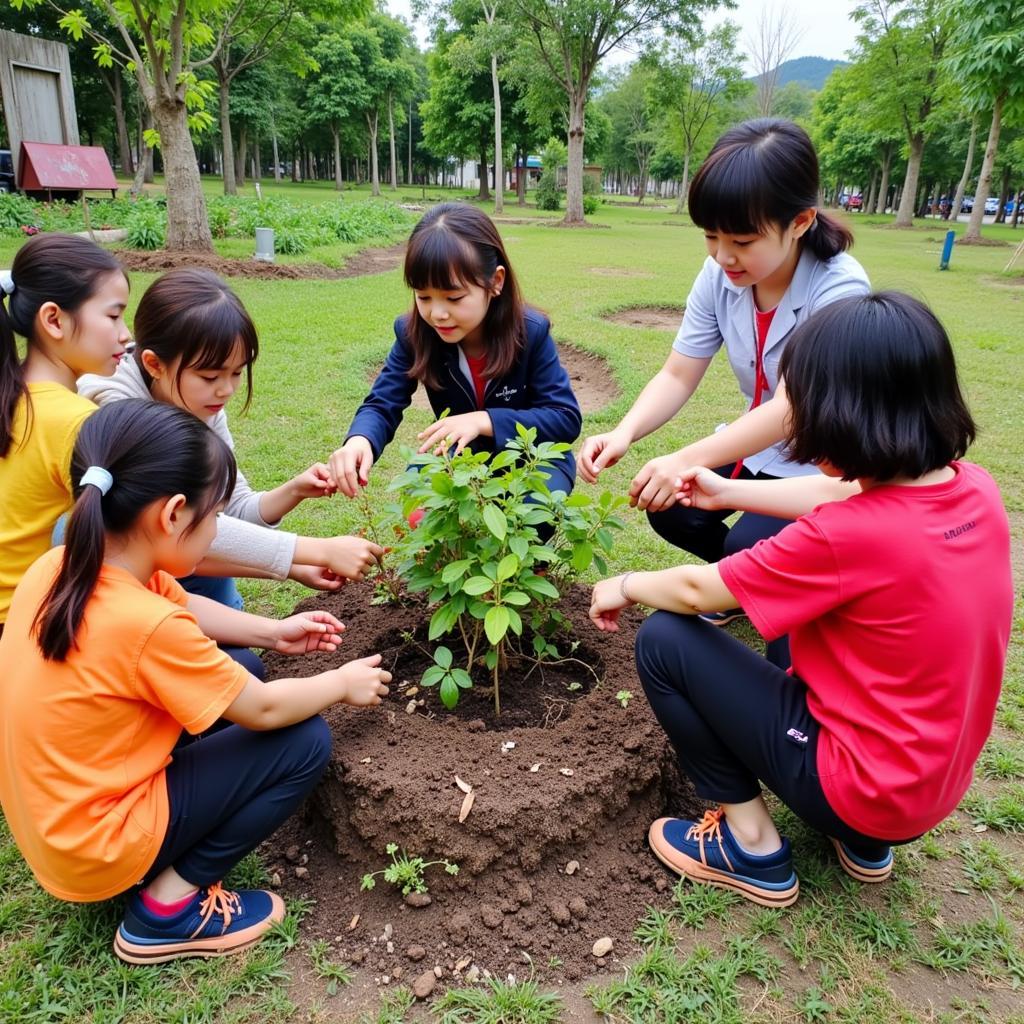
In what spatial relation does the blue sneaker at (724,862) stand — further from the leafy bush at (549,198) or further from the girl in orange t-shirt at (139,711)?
the leafy bush at (549,198)

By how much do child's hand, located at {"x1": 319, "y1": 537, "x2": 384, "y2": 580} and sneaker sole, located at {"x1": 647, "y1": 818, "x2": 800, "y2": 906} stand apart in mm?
1076

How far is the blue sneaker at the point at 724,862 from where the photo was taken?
194 cm

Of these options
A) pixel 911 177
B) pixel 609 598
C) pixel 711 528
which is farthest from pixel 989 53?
pixel 609 598

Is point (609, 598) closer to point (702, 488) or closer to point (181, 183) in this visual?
point (702, 488)

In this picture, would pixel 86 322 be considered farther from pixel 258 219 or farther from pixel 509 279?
pixel 258 219

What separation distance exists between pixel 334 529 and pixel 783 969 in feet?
9.20

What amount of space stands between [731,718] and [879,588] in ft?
1.61

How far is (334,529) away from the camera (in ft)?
13.0

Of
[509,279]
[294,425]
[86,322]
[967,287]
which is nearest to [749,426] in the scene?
[509,279]

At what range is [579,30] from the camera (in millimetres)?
23031

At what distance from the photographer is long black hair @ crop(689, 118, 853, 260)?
2.20 meters

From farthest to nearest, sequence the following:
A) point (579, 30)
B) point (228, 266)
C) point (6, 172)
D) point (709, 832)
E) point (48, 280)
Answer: point (579, 30)
point (6, 172)
point (228, 266)
point (48, 280)
point (709, 832)

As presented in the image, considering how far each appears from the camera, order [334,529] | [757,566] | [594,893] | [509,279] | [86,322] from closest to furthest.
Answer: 1. [757,566]
2. [594,893]
3. [86,322]
4. [509,279]
5. [334,529]

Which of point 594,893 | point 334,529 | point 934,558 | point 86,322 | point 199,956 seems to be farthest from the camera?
point 334,529
